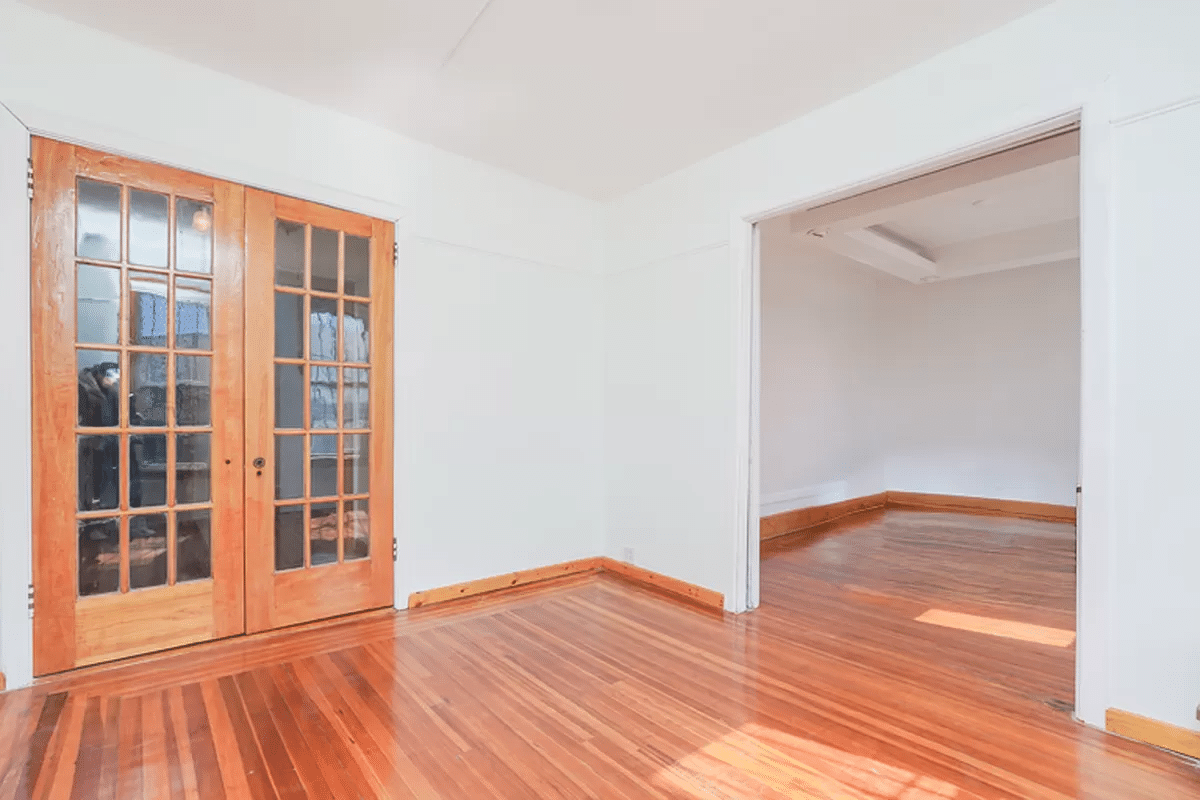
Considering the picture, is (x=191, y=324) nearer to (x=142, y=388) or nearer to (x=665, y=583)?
(x=142, y=388)

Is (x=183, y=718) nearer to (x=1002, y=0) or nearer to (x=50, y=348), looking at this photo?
(x=50, y=348)

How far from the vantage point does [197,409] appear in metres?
3.15

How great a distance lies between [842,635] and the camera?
3414mm

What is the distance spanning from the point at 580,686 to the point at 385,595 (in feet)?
5.34

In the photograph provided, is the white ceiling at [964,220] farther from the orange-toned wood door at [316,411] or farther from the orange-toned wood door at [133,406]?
the orange-toned wood door at [133,406]

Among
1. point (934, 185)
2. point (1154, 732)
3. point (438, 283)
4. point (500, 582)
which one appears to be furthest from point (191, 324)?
point (1154, 732)

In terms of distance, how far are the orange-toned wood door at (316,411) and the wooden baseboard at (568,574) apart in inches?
12.8

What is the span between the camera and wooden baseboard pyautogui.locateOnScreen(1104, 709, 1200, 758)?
2.17 meters

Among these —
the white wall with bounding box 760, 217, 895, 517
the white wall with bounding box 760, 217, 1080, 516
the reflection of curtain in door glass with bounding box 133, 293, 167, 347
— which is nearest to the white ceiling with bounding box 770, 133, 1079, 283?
the white wall with bounding box 760, 217, 895, 517

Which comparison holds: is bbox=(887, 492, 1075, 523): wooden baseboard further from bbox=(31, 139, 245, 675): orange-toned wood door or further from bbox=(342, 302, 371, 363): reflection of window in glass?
bbox=(31, 139, 245, 675): orange-toned wood door

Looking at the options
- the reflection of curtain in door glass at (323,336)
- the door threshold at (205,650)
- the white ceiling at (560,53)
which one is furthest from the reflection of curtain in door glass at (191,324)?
the door threshold at (205,650)

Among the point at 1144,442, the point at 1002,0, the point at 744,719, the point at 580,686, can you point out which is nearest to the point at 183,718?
the point at 580,686

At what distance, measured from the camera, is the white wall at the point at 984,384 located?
7.09 m

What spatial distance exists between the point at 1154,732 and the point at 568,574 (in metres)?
3.37
